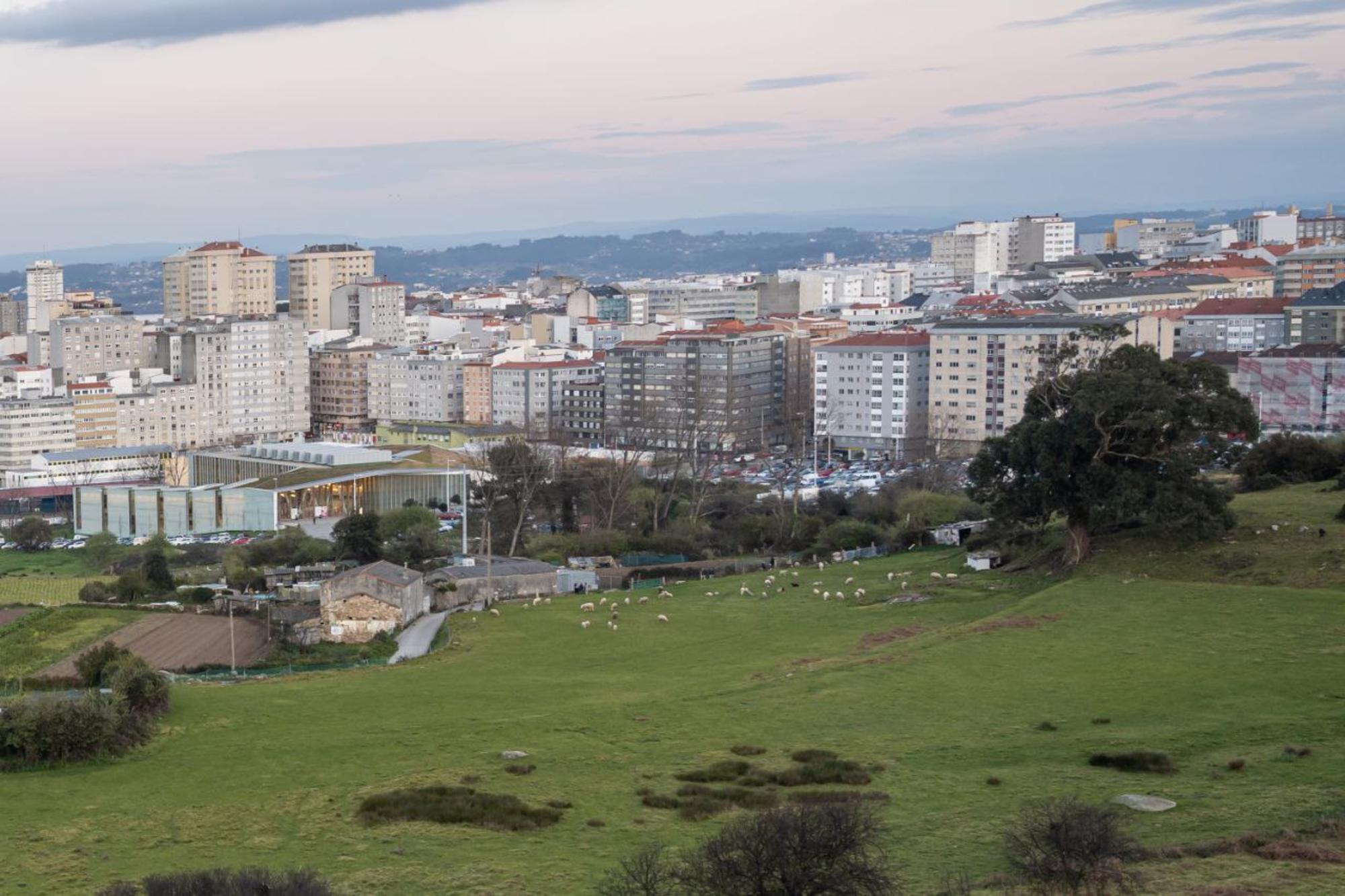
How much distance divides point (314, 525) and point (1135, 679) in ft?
126

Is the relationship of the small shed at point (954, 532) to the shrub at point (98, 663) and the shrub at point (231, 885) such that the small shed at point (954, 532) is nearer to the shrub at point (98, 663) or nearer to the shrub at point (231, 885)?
the shrub at point (98, 663)

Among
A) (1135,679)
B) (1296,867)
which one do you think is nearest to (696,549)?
Answer: (1135,679)

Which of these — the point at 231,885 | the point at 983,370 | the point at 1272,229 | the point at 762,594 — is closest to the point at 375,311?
the point at 983,370

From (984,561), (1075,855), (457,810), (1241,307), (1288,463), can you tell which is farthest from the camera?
Result: (1241,307)

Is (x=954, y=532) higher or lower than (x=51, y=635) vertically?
higher

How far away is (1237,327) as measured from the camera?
3374 inches

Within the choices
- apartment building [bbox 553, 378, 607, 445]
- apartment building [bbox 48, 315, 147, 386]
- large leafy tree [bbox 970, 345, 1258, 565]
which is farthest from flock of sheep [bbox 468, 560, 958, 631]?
apartment building [bbox 48, 315, 147, 386]

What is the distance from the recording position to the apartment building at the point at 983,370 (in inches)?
2820

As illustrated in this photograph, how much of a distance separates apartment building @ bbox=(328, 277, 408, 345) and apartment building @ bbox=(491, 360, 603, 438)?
26404 mm

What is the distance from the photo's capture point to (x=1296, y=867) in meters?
15.1

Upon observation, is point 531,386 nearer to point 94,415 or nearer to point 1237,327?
point 94,415

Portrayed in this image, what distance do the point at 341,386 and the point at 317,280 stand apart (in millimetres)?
23810

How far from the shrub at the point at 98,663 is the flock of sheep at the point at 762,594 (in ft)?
25.4

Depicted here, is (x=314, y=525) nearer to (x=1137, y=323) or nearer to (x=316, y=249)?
(x=1137, y=323)
